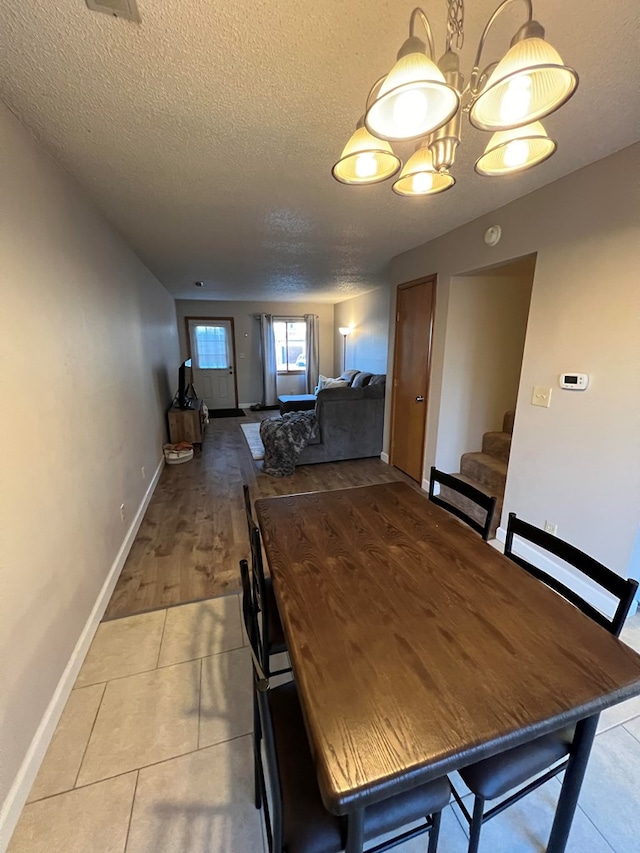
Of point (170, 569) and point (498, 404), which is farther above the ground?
point (498, 404)

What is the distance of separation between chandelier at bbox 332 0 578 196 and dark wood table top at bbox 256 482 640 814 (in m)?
1.28

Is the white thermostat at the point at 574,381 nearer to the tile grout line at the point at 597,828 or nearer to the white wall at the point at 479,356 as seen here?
the white wall at the point at 479,356

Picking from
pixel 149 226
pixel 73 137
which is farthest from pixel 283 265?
pixel 73 137

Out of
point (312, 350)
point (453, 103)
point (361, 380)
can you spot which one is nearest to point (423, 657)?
point (453, 103)

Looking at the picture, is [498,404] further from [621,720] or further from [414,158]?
[414,158]

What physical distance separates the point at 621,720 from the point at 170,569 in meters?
2.47

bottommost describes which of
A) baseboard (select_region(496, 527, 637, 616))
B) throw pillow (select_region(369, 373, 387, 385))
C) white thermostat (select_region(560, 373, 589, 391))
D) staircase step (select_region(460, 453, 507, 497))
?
baseboard (select_region(496, 527, 637, 616))

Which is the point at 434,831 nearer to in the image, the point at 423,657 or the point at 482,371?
the point at 423,657

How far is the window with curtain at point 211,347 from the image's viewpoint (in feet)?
25.4

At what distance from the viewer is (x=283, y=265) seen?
14.0ft

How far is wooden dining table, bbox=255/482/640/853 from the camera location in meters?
0.67

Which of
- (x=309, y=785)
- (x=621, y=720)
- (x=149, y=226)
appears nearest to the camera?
(x=309, y=785)

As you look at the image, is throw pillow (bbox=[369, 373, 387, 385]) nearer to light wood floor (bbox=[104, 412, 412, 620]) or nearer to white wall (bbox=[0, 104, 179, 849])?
light wood floor (bbox=[104, 412, 412, 620])

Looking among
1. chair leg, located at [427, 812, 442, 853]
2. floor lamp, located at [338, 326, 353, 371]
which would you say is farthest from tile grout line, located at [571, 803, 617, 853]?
floor lamp, located at [338, 326, 353, 371]
